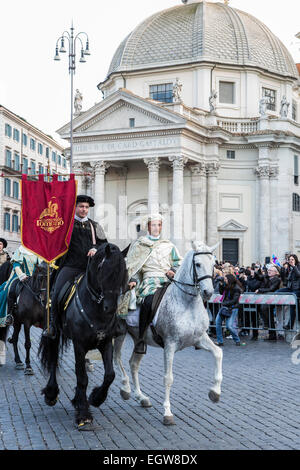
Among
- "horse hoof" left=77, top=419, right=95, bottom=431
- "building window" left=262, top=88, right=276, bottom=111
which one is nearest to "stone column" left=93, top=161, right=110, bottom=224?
"building window" left=262, top=88, right=276, bottom=111

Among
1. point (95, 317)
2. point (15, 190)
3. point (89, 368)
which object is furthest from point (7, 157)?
point (95, 317)

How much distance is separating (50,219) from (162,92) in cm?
3984

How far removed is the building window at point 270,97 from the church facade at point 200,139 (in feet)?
0.34

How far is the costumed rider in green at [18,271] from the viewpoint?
11998 mm

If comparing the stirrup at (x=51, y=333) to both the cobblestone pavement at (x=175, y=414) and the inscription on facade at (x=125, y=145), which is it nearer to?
the cobblestone pavement at (x=175, y=414)

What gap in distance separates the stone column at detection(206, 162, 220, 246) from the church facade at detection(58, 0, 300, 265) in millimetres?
66

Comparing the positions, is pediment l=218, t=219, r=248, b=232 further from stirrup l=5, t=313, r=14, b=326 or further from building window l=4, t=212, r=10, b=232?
stirrup l=5, t=313, r=14, b=326

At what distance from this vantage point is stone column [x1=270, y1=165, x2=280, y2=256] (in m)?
45.0

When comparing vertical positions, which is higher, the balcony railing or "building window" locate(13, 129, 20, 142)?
"building window" locate(13, 129, 20, 142)

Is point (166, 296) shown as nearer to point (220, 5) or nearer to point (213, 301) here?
A: point (213, 301)

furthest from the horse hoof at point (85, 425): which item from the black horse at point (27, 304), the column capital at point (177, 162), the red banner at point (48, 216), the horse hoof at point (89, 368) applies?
the column capital at point (177, 162)

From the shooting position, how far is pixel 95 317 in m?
7.40
